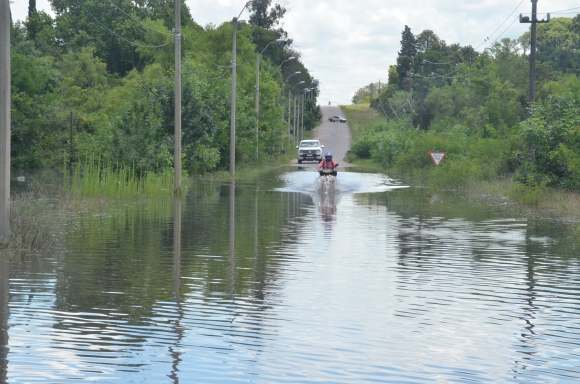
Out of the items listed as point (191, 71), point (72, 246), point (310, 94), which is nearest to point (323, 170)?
point (191, 71)

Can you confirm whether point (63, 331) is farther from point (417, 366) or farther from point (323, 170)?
point (323, 170)

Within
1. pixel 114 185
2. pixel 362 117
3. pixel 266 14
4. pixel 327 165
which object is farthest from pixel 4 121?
pixel 362 117

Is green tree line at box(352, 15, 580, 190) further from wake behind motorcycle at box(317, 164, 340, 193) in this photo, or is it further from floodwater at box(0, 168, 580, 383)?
floodwater at box(0, 168, 580, 383)

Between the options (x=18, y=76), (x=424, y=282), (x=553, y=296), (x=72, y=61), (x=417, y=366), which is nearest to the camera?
(x=417, y=366)

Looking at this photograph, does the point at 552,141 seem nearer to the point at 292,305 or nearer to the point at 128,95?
the point at 292,305

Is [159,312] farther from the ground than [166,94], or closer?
closer

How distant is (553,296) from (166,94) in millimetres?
31072

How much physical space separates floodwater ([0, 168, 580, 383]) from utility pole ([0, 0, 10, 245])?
101cm

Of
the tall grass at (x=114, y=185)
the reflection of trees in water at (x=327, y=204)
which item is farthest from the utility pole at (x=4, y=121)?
the tall grass at (x=114, y=185)

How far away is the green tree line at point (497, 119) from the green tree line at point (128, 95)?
11138 millimetres

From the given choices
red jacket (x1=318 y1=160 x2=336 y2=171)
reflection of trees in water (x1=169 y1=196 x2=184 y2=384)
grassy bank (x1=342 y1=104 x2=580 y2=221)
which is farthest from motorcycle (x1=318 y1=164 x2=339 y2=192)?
reflection of trees in water (x1=169 y1=196 x2=184 y2=384)

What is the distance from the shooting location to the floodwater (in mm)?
7629

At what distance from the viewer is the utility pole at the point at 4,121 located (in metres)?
14.3

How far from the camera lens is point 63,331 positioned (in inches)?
344
